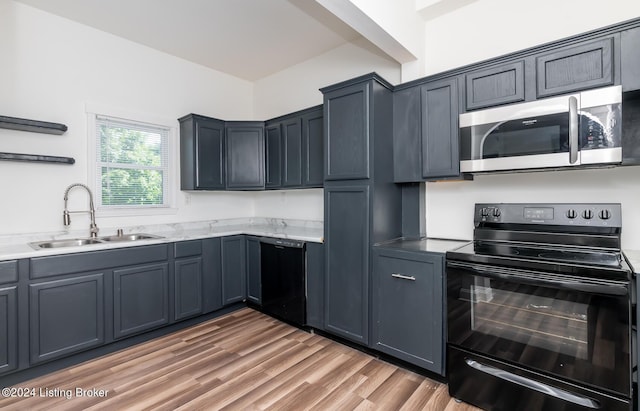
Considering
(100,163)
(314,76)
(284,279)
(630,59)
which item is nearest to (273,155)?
(314,76)

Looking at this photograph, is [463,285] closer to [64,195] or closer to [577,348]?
[577,348]

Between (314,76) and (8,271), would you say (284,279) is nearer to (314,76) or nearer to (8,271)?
(8,271)

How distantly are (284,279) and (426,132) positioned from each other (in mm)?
1930

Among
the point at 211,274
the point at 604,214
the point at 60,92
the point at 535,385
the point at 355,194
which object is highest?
the point at 60,92

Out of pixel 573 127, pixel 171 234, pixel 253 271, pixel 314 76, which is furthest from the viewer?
pixel 314 76

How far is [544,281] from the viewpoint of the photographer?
5.36ft

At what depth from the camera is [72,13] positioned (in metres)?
2.81

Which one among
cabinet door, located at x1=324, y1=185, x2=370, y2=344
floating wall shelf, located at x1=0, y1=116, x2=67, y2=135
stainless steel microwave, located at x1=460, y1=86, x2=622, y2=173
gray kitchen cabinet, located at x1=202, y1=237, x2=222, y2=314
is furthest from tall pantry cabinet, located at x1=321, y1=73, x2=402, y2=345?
floating wall shelf, located at x1=0, y1=116, x2=67, y2=135

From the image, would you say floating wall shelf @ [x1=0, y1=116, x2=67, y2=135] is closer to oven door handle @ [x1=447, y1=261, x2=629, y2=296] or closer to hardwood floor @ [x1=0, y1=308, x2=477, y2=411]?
hardwood floor @ [x1=0, y1=308, x2=477, y2=411]

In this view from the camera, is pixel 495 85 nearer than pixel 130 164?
Yes

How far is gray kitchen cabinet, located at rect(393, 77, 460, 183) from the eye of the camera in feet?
7.57

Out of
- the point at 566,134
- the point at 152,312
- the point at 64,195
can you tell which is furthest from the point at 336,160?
the point at 64,195

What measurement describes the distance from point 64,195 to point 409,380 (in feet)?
11.1

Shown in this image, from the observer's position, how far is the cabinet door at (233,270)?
3.41 metres
